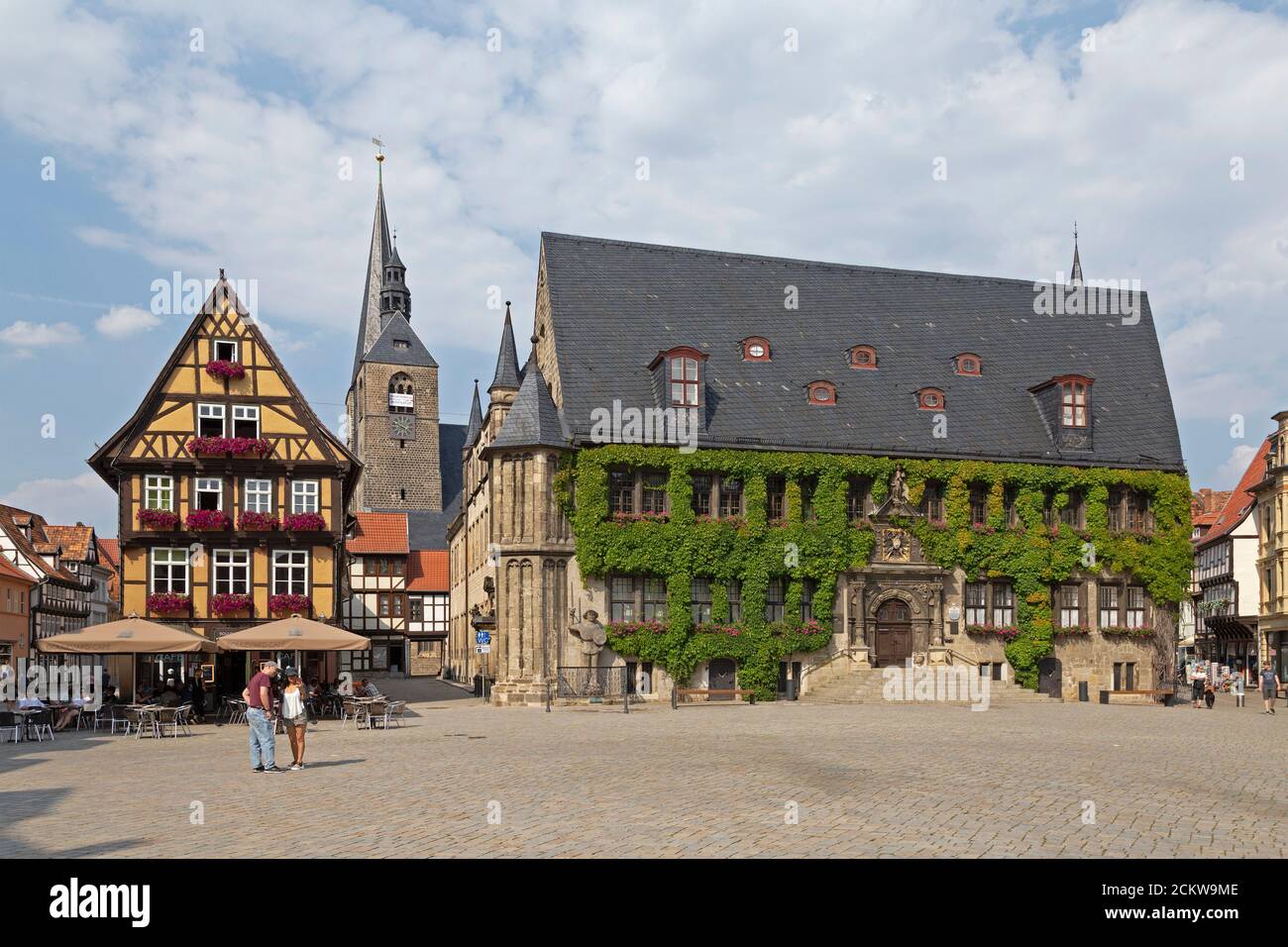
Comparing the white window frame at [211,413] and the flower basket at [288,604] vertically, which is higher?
the white window frame at [211,413]

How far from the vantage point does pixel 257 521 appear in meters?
37.0

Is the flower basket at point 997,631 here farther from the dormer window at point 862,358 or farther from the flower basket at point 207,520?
the flower basket at point 207,520

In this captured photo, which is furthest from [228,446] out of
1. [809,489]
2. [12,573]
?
[12,573]

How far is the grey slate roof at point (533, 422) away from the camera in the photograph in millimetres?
39875

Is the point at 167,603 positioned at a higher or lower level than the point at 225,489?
lower

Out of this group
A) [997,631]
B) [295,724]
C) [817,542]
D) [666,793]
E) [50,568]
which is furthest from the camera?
[50,568]

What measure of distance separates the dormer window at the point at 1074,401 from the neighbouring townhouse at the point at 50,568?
48061 millimetres

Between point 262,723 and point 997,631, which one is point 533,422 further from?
point 262,723

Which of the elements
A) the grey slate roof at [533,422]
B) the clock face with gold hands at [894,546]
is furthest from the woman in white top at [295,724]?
the clock face with gold hands at [894,546]

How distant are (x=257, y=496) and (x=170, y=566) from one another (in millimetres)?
3191

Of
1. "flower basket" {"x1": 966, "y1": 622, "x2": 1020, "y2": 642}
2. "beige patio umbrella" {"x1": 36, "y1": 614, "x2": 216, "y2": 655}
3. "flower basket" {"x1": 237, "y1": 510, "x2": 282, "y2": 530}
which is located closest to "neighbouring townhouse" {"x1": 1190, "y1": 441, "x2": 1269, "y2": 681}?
"flower basket" {"x1": 966, "y1": 622, "x2": 1020, "y2": 642}

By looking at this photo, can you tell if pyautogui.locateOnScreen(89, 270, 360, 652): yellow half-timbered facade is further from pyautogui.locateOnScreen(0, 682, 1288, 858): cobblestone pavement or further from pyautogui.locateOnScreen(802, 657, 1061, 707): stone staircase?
pyautogui.locateOnScreen(802, 657, 1061, 707): stone staircase

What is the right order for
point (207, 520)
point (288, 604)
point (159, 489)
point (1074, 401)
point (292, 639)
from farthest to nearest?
point (1074, 401) < point (288, 604) < point (159, 489) < point (207, 520) < point (292, 639)

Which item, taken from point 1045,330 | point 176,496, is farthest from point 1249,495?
point 176,496
